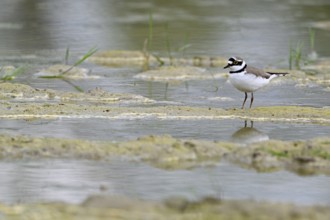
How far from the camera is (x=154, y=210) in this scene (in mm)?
5801

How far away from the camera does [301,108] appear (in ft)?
32.2

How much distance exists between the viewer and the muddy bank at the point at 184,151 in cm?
734

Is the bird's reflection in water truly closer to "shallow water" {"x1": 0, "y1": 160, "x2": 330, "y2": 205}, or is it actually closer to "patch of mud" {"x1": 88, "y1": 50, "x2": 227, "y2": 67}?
"shallow water" {"x1": 0, "y1": 160, "x2": 330, "y2": 205}

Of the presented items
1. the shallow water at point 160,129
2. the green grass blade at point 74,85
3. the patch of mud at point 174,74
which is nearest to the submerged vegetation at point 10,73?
the green grass blade at point 74,85

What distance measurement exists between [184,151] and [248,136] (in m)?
1.19

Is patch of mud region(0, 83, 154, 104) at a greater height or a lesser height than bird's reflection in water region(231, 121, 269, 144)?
greater

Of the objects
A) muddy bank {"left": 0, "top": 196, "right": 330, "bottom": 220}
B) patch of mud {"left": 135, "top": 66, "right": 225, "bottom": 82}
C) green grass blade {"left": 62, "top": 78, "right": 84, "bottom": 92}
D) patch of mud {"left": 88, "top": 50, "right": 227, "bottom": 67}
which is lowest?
muddy bank {"left": 0, "top": 196, "right": 330, "bottom": 220}

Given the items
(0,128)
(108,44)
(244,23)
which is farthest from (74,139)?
(244,23)

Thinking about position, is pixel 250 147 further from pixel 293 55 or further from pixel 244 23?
pixel 244 23

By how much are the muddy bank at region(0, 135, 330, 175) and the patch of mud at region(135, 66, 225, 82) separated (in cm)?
465

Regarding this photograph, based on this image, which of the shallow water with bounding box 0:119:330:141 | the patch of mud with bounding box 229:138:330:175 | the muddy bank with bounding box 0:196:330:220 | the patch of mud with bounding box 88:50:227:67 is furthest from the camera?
the patch of mud with bounding box 88:50:227:67

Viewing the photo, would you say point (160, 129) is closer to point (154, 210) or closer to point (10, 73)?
point (154, 210)

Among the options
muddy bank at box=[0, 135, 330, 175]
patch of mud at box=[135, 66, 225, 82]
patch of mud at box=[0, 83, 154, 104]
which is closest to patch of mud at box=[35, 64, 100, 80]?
patch of mud at box=[135, 66, 225, 82]

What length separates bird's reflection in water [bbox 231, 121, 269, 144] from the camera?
8336 millimetres
